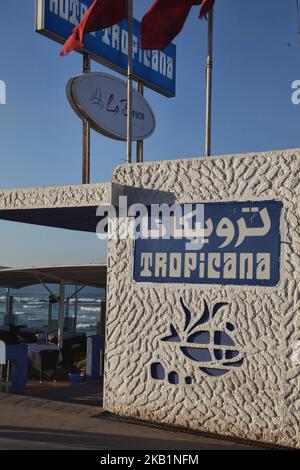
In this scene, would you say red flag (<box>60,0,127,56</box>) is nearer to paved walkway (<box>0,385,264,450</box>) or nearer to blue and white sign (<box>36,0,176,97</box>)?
blue and white sign (<box>36,0,176,97</box>)

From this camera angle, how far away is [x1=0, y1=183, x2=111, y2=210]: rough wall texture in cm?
1018

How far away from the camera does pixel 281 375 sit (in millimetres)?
8594

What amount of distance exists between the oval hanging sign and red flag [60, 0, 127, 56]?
0.82 metres

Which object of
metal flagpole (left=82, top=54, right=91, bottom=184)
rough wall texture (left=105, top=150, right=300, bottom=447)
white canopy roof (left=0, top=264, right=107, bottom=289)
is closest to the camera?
rough wall texture (left=105, top=150, right=300, bottom=447)

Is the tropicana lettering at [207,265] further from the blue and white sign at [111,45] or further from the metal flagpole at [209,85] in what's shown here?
the blue and white sign at [111,45]

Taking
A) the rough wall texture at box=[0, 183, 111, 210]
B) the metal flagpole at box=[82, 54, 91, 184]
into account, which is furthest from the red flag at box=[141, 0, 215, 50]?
the rough wall texture at box=[0, 183, 111, 210]

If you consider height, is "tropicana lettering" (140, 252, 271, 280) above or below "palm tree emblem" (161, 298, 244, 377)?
above

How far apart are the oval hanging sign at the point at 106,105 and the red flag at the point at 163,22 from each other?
4.60 ft

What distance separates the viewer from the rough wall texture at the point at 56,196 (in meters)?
10.2

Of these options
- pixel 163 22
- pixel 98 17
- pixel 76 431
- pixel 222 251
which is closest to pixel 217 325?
pixel 222 251

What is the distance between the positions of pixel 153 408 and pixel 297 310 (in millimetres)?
2895

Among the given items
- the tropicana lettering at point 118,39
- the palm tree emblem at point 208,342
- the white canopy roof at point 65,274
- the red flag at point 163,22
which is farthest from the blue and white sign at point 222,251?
the tropicana lettering at point 118,39

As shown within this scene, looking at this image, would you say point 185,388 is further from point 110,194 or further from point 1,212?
point 1,212
